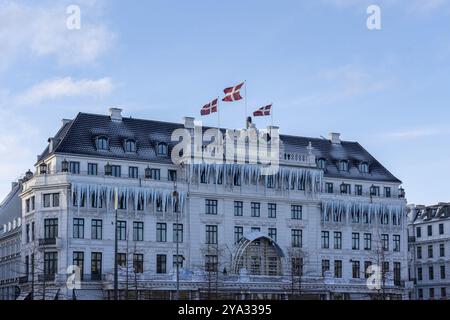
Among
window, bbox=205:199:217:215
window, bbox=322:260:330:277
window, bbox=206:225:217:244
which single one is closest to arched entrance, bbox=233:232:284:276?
window, bbox=206:225:217:244

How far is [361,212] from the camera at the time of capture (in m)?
108

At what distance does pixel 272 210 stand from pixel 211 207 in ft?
A: 26.8

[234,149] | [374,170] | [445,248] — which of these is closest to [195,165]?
[234,149]

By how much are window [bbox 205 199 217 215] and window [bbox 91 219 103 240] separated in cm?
1290

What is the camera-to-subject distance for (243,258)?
325 ft

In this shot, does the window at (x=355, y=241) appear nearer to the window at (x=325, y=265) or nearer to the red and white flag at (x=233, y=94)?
the window at (x=325, y=265)

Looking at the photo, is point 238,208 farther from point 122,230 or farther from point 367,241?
point 367,241

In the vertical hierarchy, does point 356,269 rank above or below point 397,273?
above

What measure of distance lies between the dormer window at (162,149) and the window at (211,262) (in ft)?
42.1

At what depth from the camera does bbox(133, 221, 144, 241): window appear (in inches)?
3698

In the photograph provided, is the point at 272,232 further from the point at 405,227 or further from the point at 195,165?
the point at 405,227

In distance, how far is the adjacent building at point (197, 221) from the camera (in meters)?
90.8

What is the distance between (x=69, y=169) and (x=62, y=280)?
11.7 meters

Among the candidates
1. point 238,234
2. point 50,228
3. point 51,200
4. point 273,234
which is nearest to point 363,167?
point 273,234
